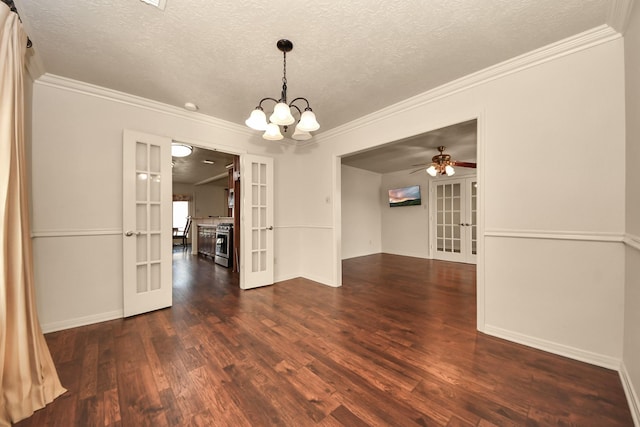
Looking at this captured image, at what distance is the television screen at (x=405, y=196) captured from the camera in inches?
252

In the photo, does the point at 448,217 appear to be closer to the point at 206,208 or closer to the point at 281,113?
the point at 281,113

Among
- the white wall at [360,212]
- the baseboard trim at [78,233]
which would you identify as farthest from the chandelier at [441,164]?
the baseboard trim at [78,233]

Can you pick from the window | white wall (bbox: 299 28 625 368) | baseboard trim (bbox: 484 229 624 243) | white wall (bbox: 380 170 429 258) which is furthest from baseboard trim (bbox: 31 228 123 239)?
the window

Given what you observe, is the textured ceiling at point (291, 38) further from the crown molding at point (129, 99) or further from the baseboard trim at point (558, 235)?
the baseboard trim at point (558, 235)

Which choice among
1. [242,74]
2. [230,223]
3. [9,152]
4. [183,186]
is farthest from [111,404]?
[183,186]

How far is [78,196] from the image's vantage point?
2.48m

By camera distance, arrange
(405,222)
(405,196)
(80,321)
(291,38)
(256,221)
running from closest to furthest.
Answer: (291,38) < (80,321) < (256,221) < (405,196) < (405,222)

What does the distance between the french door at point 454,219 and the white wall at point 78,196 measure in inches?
244

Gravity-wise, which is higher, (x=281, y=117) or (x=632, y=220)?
(x=281, y=117)

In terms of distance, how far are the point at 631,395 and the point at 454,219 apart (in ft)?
16.0

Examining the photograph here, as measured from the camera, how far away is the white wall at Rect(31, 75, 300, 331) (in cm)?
232

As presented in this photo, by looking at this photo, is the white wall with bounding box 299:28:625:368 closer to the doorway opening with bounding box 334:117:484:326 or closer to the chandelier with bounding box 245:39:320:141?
the chandelier with bounding box 245:39:320:141

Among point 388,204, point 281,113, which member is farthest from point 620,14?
point 388,204

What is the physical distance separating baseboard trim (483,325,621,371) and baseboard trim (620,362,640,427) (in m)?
0.07
